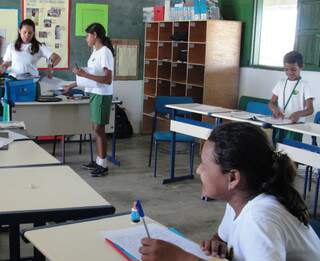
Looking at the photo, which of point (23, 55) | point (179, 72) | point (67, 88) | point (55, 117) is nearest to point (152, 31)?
point (179, 72)

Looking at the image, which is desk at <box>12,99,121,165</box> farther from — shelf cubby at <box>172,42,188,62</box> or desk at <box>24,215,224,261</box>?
desk at <box>24,215,224,261</box>

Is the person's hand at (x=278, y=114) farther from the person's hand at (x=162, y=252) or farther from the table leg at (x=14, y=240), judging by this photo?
the person's hand at (x=162, y=252)

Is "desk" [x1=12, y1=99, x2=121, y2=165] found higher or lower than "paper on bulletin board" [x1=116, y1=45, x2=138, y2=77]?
lower

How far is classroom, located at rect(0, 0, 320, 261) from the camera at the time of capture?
4.48 feet

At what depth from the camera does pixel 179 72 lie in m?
7.54

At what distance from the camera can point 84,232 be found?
1.73m

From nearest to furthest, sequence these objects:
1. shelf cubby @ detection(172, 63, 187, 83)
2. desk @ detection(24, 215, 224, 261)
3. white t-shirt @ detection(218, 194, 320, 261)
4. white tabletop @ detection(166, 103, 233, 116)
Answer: white t-shirt @ detection(218, 194, 320, 261)
desk @ detection(24, 215, 224, 261)
white tabletop @ detection(166, 103, 233, 116)
shelf cubby @ detection(172, 63, 187, 83)

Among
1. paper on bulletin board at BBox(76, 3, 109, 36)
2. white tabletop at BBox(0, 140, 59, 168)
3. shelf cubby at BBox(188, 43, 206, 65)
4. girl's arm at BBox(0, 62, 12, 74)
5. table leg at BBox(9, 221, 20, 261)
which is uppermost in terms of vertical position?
paper on bulletin board at BBox(76, 3, 109, 36)

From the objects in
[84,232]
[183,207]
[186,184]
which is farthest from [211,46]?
[84,232]

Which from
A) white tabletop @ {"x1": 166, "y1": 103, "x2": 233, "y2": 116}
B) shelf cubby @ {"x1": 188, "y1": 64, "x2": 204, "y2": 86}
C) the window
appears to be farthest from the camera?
shelf cubby @ {"x1": 188, "y1": 64, "x2": 204, "y2": 86}

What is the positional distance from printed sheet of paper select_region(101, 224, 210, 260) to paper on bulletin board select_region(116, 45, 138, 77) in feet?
20.0

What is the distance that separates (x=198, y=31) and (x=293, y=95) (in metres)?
2.50

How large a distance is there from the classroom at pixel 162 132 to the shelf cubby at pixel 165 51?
25 millimetres

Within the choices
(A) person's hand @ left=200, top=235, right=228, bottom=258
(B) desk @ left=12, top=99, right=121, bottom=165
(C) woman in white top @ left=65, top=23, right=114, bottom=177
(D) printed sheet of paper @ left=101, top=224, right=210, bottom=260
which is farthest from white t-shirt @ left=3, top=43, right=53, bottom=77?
(A) person's hand @ left=200, top=235, right=228, bottom=258
